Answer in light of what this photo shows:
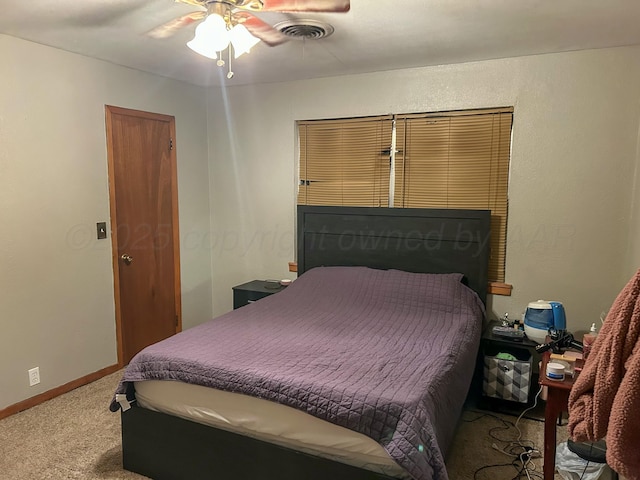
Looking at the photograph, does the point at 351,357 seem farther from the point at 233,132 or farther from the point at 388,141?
the point at 233,132

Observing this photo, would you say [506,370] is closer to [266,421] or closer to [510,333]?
[510,333]

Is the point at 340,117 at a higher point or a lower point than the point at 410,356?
higher

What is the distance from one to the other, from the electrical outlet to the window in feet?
7.48

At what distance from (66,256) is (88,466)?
142cm

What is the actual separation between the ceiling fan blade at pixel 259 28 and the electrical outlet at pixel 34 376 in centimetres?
249

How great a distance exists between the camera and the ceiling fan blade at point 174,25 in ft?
6.82

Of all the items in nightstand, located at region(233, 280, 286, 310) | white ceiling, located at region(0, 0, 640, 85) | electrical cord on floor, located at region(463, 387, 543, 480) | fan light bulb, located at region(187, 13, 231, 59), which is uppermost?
white ceiling, located at region(0, 0, 640, 85)

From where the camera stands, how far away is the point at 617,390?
1.13 metres

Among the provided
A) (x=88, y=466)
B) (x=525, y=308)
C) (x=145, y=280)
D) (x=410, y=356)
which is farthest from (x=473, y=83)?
(x=88, y=466)

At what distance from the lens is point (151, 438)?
222 centimetres

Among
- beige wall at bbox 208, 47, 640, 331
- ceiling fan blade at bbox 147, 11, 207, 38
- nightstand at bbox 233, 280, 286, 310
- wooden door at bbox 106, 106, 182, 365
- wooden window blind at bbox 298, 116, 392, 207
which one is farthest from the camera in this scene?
nightstand at bbox 233, 280, 286, 310

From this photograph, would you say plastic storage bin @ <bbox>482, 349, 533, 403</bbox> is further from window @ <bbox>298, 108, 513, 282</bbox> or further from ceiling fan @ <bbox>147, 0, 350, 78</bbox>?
ceiling fan @ <bbox>147, 0, 350, 78</bbox>

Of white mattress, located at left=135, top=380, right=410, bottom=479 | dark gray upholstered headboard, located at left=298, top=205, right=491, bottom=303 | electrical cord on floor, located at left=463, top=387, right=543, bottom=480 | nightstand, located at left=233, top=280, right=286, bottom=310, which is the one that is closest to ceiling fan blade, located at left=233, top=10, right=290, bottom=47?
dark gray upholstered headboard, located at left=298, top=205, right=491, bottom=303

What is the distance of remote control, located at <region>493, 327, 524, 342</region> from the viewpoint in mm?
2982
